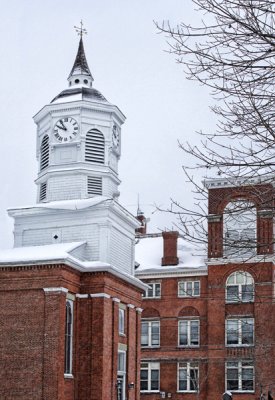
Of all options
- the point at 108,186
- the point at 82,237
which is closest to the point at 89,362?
the point at 82,237

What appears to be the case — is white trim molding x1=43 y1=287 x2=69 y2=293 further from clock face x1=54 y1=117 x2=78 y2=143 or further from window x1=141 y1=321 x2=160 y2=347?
window x1=141 y1=321 x2=160 y2=347

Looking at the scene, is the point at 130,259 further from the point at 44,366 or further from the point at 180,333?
the point at 180,333

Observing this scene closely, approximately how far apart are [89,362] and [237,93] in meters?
30.6

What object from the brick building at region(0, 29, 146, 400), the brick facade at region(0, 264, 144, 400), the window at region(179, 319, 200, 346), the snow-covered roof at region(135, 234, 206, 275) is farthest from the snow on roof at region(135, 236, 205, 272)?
the brick facade at region(0, 264, 144, 400)

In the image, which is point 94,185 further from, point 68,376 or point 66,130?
point 68,376

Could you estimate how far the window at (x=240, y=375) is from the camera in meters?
58.2

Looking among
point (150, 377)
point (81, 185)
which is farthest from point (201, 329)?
point (81, 185)

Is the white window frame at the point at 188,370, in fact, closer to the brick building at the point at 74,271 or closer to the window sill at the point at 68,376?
the brick building at the point at 74,271

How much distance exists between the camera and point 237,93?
13.2m

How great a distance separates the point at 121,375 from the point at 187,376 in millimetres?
16691

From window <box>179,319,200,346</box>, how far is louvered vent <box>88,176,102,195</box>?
63.2ft

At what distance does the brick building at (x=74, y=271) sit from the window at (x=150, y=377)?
1562cm

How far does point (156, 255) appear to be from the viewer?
65.9 metres

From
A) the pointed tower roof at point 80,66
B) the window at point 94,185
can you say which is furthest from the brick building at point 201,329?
the pointed tower roof at point 80,66
